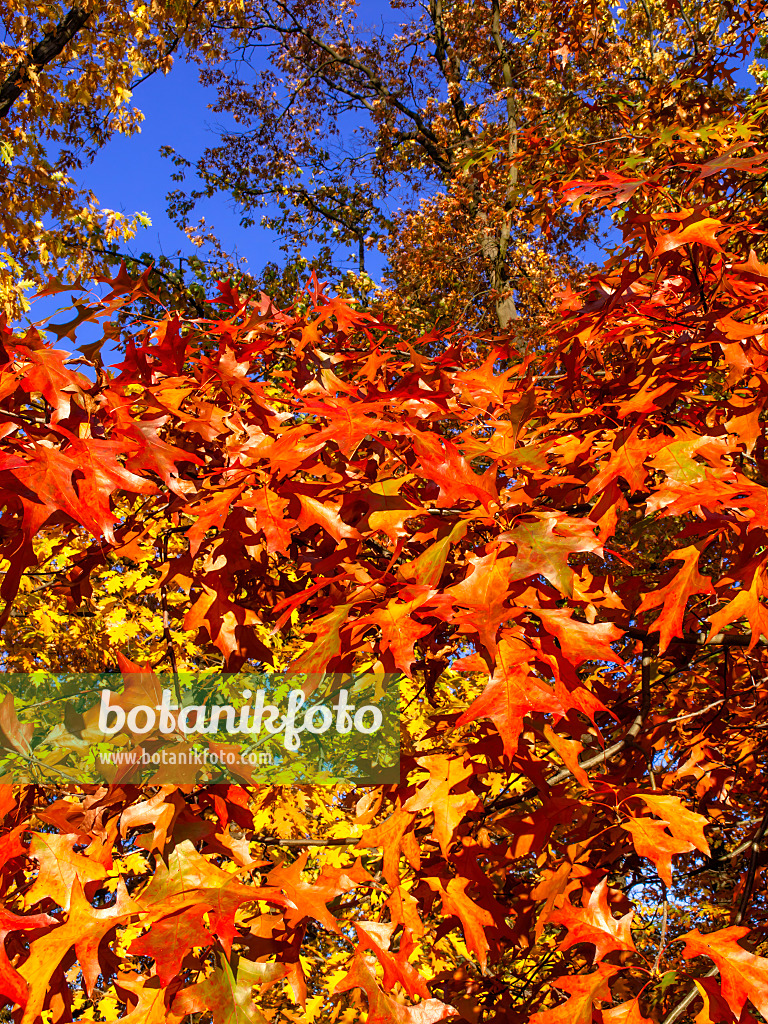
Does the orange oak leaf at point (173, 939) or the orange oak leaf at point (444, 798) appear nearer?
the orange oak leaf at point (173, 939)

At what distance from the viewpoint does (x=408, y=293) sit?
11.2 metres

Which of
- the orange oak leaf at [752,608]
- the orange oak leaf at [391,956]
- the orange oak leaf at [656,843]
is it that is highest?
the orange oak leaf at [752,608]

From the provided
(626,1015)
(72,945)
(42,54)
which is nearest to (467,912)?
(626,1015)

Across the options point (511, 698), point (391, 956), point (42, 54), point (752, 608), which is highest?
point (42, 54)

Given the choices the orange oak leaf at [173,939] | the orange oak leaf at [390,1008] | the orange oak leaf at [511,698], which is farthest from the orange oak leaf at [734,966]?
the orange oak leaf at [173,939]

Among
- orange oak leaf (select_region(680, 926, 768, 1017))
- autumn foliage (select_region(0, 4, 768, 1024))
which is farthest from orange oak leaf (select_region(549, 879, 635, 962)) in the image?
orange oak leaf (select_region(680, 926, 768, 1017))

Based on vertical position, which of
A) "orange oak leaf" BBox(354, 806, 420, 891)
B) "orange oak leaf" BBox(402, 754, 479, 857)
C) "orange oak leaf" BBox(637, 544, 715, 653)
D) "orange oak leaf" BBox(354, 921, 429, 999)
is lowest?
"orange oak leaf" BBox(354, 921, 429, 999)

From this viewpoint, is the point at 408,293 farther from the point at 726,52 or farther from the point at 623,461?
the point at 623,461

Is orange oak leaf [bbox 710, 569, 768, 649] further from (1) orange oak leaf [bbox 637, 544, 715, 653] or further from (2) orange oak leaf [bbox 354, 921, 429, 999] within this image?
(2) orange oak leaf [bbox 354, 921, 429, 999]

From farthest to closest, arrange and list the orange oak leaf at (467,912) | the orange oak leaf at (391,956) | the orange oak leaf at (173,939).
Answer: the orange oak leaf at (467,912)
the orange oak leaf at (391,956)
the orange oak leaf at (173,939)

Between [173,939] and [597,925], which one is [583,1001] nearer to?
[597,925]

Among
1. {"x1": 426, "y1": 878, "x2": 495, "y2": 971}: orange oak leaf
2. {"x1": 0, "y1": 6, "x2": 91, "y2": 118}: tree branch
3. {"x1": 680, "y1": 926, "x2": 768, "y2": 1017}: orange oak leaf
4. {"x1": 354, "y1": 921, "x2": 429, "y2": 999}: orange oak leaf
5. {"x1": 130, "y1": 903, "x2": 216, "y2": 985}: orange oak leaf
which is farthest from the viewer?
{"x1": 0, "y1": 6, "x2": 91, "y2": 118}: tree branch

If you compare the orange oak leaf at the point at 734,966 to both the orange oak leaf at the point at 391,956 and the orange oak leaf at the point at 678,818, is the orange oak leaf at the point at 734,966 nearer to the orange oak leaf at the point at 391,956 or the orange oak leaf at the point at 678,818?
the orange oak leaf at the point at 678,818

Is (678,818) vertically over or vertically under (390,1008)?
over
